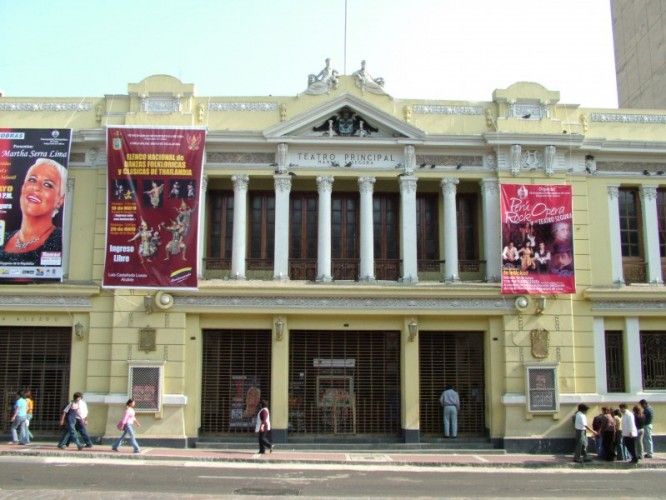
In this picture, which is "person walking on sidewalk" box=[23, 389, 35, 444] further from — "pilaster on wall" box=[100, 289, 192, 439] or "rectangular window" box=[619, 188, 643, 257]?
"rectangular window" box=[619, 188, 643, 257]

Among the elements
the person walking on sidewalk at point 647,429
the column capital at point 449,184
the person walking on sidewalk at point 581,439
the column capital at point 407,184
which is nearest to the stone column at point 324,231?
the column capital at point 407,184

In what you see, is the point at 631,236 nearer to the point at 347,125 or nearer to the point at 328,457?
the point at 347,125

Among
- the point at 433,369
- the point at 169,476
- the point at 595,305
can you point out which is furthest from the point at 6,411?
the point at 595,305

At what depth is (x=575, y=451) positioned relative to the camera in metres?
21.2

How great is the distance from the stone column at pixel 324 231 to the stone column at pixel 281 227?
40.1 inches

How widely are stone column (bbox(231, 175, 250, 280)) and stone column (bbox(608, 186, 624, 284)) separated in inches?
466

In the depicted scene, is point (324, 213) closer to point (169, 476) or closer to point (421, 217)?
point (421, 217)

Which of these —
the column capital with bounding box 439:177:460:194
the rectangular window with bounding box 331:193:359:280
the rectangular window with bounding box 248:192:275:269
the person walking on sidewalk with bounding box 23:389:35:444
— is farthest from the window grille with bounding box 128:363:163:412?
the column capital with bounding box 439:177:460:194

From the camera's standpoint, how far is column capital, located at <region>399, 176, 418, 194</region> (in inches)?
951

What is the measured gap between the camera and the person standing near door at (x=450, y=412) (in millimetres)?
23453

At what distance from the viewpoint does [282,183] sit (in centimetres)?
2406

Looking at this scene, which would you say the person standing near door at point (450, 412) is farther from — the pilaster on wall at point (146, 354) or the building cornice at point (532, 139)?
the building cornice at point (532, 139)

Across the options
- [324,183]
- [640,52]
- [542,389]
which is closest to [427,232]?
[324,183]

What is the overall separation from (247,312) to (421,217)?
6718 mm
